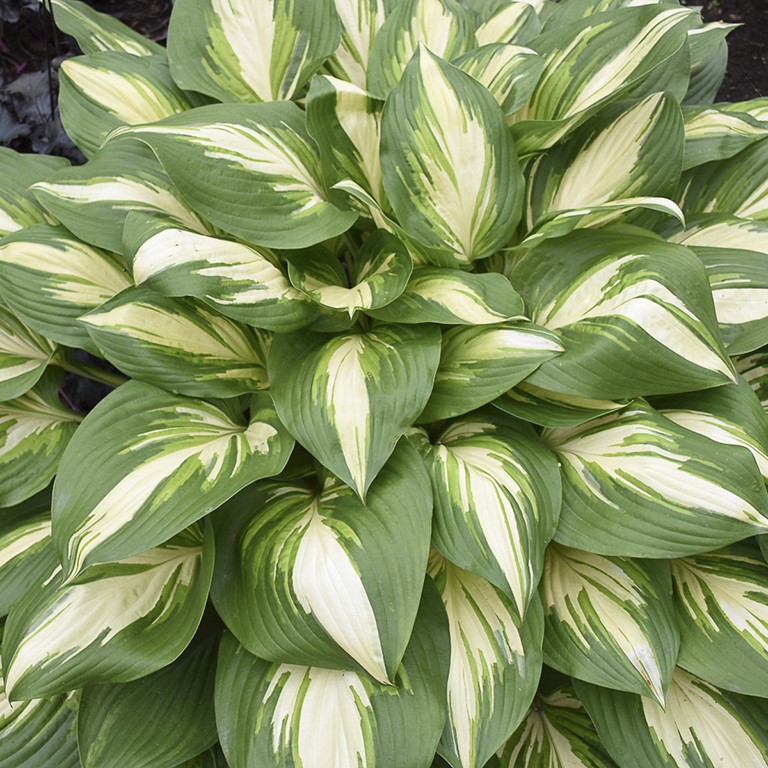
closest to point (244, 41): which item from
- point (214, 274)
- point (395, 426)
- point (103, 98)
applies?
point (103, 98)

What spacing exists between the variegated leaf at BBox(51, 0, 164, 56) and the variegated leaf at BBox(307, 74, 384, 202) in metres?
0.46

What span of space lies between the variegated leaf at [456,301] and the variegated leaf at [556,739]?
20.7 inches

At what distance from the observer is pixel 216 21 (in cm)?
106

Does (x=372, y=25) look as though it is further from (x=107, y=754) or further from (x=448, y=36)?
(x=107, y=754)

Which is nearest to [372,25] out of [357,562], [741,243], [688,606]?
[741,243]

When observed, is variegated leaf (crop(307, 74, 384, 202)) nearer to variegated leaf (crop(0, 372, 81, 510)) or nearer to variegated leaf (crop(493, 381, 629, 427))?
variegated leaf (crop(493, 381, 629, 427))

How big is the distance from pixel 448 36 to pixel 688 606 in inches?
35.7

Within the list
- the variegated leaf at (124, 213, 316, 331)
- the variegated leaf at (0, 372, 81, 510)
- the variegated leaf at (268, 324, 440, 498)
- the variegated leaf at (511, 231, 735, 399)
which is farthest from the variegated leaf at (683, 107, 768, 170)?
the variegated leaf at (0, 372, 81, 510)

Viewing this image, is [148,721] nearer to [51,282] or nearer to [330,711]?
[330,711]

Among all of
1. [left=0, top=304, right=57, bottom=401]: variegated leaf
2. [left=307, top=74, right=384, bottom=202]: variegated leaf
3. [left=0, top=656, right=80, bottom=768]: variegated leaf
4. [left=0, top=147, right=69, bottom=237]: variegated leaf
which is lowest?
[left=0, top=656, right=80, bottom=768]: variegated leaf

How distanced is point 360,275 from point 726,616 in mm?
659

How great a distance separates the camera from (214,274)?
2.69 ft

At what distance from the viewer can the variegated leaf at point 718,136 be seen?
3.33 feet

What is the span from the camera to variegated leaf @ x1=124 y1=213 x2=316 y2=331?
0.80 meters
